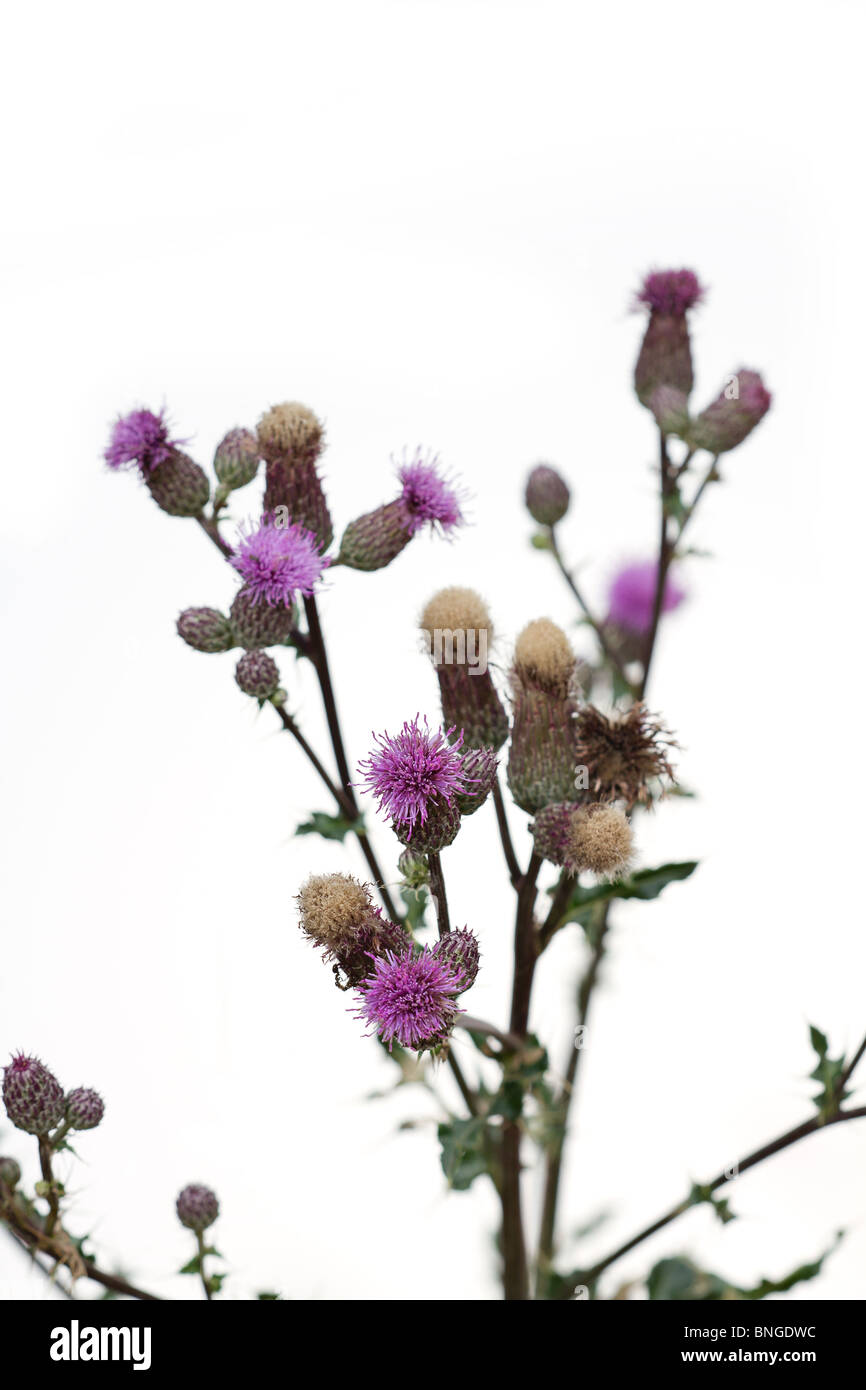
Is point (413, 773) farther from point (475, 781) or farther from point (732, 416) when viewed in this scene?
point (732, 416)

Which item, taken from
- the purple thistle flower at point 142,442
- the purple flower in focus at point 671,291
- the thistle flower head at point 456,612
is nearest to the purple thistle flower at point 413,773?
the thistle flower head at point 456,612

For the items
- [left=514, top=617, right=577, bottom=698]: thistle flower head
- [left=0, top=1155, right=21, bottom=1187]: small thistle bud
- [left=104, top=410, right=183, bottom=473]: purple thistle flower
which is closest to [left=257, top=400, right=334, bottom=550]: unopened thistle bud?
[left=104, top=410, right=183, bottom=473]: purple thistle flower

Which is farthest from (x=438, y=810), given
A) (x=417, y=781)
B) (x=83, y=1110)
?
(x=83, y=1110)

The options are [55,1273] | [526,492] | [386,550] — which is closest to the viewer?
Answer: [55,1273]
